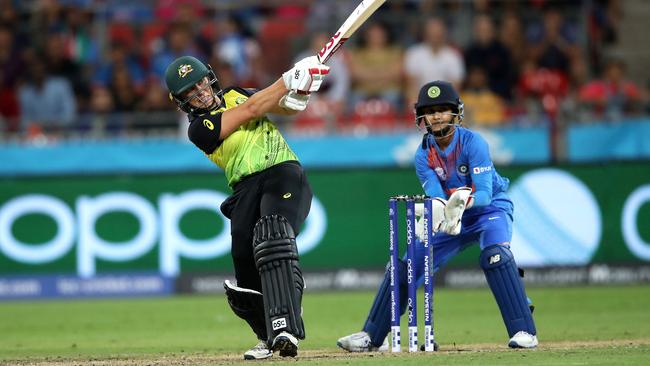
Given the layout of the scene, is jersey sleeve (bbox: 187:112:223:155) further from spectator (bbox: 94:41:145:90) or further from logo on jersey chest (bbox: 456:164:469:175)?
spectator (bbox: 94:41:145:90)

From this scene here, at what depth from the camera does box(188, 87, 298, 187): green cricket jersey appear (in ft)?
26.5

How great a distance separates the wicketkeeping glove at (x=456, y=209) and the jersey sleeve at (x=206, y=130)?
1652 millimetres

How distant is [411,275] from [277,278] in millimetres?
1000

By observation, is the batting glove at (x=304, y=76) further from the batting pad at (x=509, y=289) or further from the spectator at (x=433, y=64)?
the spectator at (x=433, y=64)

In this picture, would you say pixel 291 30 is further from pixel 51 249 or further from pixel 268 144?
pixel 268 144

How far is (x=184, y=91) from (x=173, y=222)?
697cm

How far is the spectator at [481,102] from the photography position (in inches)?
623

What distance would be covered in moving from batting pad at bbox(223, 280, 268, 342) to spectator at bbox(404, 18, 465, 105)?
8.50 metres

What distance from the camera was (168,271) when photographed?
15109 mm

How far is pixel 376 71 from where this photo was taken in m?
16.9

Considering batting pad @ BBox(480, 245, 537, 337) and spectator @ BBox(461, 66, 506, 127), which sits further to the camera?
spectator @ BBox(461, 66, 506, 127)

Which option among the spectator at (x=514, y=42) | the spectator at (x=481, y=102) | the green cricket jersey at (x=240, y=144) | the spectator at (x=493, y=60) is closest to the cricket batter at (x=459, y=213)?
the green cricket jersey at (x=240, y=144)

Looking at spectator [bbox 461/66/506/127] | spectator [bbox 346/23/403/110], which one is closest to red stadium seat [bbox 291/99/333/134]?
spectator [bbox 346/23/403/110]

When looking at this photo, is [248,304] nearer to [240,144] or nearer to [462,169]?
[240,144]
